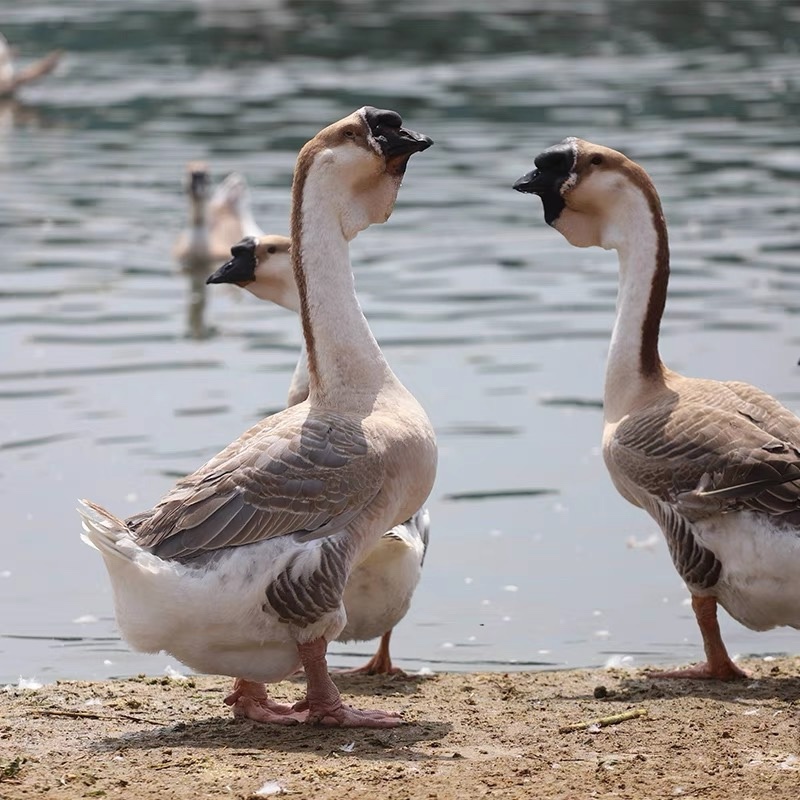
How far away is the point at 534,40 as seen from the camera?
106 feet

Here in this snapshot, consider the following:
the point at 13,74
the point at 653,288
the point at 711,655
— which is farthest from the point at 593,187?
the point at 13,74

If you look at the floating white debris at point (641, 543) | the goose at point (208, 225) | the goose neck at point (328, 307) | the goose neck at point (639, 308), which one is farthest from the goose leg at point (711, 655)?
the goose at point (208, 225)

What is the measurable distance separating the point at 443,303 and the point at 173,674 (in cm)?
788

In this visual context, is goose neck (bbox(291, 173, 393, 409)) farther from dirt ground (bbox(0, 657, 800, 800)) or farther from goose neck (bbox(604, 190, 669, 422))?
goose neck (bbox(604, 190, 669, 422))

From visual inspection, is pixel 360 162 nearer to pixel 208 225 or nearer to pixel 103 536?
pixel 103 536

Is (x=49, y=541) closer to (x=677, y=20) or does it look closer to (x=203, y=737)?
(x=203, y=737)

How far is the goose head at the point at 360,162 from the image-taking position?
236 inches

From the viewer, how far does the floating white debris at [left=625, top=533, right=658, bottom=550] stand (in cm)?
894

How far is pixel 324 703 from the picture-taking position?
5754 mm

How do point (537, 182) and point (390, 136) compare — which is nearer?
point (390, 136)

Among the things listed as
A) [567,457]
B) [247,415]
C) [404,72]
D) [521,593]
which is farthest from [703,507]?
[404,72]

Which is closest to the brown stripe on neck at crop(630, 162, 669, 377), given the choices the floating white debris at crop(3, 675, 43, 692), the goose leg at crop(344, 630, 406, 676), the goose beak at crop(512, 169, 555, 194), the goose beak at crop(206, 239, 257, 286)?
the goose beak at crop(512, 169, 555, 194)

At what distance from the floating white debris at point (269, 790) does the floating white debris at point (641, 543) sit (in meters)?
4.31

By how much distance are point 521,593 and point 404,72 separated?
2053cm
